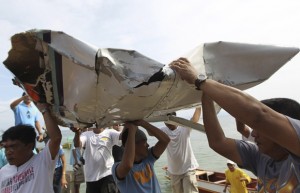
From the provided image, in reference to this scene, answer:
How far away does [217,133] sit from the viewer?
7.32 feet

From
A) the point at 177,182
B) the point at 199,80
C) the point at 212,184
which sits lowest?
the point at 212,184

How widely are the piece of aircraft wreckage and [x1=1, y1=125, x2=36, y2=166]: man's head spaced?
24.5 inches

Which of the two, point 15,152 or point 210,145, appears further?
point 15,152

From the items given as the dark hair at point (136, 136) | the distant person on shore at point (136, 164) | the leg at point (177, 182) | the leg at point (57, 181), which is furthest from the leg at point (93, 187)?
the dark hair at point (136, 136)

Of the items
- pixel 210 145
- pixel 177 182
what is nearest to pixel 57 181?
pixel 177 182

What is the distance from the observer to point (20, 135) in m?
2.84

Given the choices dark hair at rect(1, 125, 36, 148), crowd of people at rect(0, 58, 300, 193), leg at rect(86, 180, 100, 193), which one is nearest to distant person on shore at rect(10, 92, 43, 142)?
crowd of people at rect(0, 58, 300, 193)

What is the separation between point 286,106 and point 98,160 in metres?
4.69

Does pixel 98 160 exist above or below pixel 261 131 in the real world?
below

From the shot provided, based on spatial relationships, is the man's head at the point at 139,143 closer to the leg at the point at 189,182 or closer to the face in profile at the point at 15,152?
the face in profile at the point at 15,152

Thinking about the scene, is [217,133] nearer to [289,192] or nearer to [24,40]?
[289,192]

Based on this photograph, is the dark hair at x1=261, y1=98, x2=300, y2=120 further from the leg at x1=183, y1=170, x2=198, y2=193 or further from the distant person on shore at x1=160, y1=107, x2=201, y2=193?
the leg at x1=183, y1=170, x2=198, y2=193

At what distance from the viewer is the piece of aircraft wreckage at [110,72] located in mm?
1779

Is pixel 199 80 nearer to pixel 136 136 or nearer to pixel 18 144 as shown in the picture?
pixel 136 136
